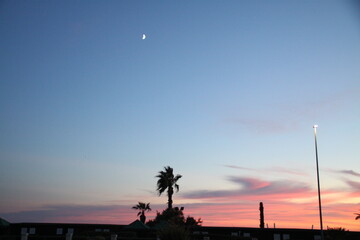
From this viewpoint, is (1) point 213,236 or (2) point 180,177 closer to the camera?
(1) point 213,236

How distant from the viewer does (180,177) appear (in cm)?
6962

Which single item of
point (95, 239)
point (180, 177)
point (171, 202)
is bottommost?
point (95, 239)

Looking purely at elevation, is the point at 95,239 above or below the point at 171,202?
below

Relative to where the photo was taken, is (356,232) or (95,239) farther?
(356,232)

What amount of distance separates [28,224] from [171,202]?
81.6 feet

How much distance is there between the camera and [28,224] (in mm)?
54969

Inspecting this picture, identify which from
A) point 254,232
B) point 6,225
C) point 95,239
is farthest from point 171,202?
point 95,239

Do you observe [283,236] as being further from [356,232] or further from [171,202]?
[171,202]

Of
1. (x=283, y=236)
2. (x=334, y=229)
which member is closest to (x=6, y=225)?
(x=283, y=236)

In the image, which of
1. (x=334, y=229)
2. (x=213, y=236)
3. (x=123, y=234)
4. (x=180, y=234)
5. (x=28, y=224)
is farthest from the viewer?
(x=28, y=224)

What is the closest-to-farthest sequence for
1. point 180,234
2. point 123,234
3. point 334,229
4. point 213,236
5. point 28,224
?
point 180,234 → point 334,229 → point 213,236 → point 123,234 → point 28,224

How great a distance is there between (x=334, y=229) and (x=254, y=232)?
16221mm

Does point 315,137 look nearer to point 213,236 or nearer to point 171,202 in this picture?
point 213,236

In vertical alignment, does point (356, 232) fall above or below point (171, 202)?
below
